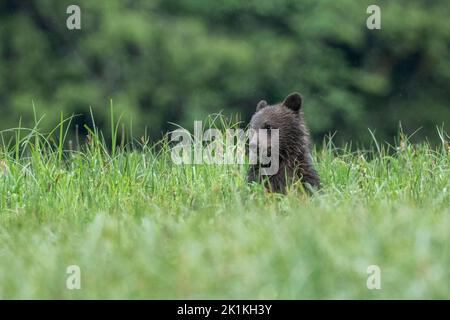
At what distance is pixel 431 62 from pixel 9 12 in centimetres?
1081

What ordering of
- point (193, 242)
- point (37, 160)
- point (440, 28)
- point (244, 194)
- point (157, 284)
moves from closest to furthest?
point (157, 284) → point (193, 242) → point (244, 194) → point (37, 160) → point (440, 28)

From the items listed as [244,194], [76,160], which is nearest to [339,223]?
[244,194]

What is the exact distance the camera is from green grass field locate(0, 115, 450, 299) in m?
3.68

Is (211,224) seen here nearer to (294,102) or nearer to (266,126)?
(266,126)

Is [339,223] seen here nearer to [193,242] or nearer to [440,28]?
[193,242]

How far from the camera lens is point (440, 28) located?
2353cm

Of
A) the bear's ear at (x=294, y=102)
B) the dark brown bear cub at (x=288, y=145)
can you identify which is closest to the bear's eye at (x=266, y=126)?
the dark brown bear cub at (x=288, y=145)

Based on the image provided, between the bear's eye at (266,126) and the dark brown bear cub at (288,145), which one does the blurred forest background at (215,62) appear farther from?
the bear's eye at (266,126)

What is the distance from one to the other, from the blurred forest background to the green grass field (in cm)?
1460

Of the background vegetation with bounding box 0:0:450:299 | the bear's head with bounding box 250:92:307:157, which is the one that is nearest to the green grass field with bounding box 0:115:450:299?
the background vegetation with bounding box 0:0:450:299

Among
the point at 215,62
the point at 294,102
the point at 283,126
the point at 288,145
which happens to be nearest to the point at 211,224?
the point at 288,145

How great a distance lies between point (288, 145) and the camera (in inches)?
271

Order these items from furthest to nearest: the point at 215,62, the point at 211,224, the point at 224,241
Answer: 1. the point at 215,62
2. the point at 211,224
3. the point at 224,241

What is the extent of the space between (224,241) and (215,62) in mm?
18437
